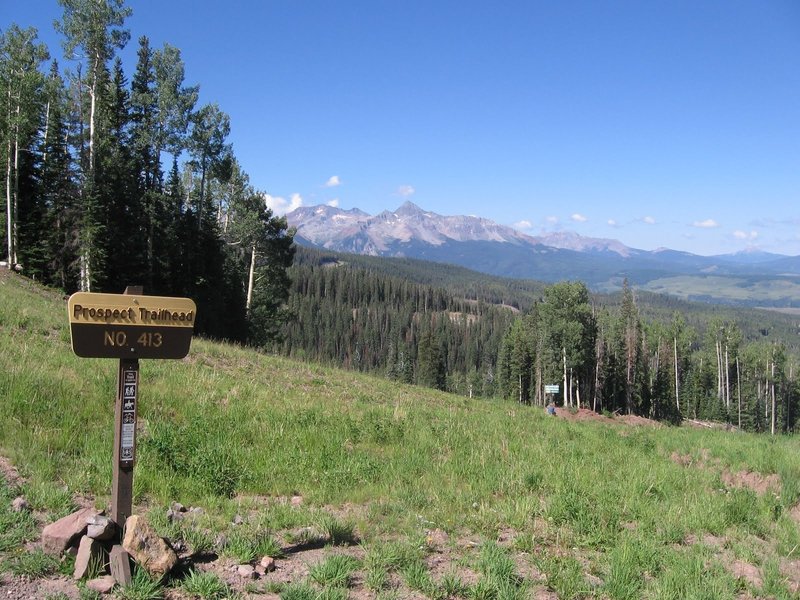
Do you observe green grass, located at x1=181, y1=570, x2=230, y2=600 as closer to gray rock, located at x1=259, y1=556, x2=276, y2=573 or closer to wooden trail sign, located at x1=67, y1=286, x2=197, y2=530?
gray rock, located at x1=259, y1=556, x2=276, y2=573

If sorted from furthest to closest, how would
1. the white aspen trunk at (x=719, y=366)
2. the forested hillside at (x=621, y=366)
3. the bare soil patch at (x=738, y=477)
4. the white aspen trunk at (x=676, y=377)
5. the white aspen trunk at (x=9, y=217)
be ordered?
1. the white aspen trunk at (x=719, y=366)
2. the white aspen trunk at (x=676, y=377)
3. the forested hillside at (x=621, y=366)
4. the white aspen trunk at (x=9, y=217)
5. the bare soil patch at (x=738, y=477)

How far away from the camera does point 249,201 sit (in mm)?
41031

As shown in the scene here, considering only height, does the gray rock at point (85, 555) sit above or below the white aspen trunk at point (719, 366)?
above

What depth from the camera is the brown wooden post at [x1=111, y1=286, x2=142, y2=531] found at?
4820 millimetres

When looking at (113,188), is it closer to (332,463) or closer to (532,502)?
(332,463)

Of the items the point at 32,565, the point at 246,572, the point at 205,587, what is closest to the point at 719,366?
the point at 246,572

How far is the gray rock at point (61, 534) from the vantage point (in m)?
4.65

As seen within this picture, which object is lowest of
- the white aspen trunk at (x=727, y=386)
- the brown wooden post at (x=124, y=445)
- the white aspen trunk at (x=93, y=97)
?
the white aspen trunk at (x=727, y=386)

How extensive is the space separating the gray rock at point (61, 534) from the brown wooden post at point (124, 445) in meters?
0.26

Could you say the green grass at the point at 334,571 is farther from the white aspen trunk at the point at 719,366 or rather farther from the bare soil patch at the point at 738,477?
the white aspen trunk at the point at 719,366

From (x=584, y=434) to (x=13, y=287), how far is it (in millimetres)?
23734

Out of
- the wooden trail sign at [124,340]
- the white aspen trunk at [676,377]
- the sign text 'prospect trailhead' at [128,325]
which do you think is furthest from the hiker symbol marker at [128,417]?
the white aspen trunk at [676,377]

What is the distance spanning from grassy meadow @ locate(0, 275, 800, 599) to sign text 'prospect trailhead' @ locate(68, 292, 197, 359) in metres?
1.85

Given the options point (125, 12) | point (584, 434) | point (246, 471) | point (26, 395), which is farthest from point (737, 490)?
point (125, 12)
